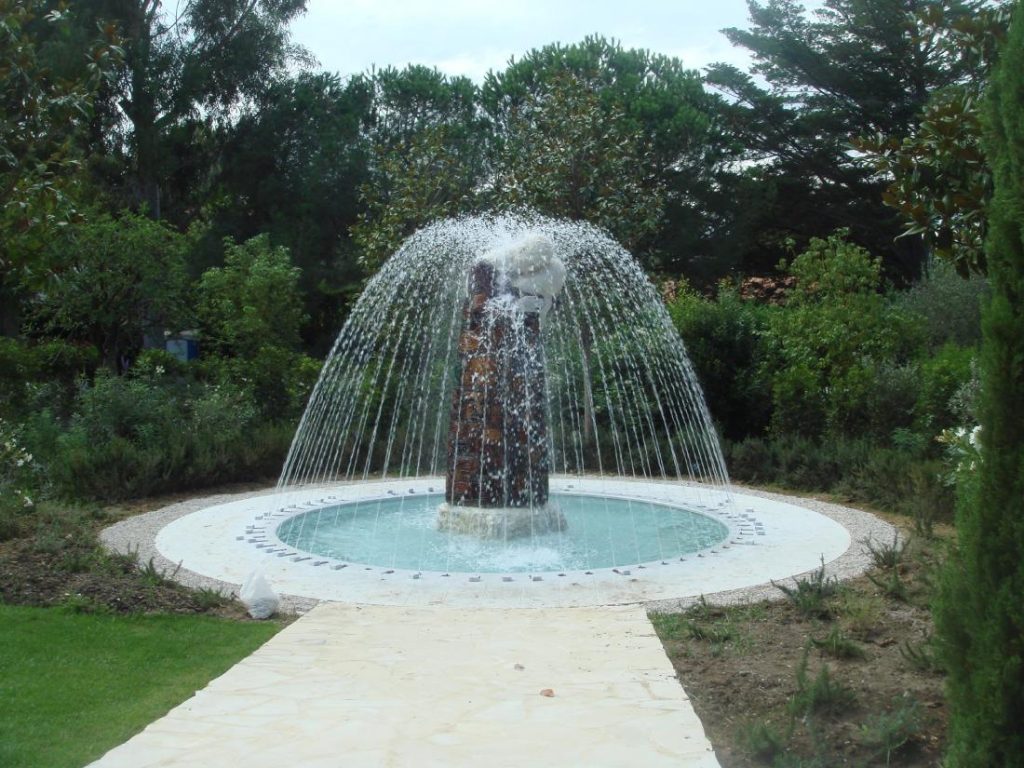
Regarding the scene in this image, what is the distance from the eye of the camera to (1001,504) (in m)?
3.08

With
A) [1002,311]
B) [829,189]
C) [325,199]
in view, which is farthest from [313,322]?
[1002,311]

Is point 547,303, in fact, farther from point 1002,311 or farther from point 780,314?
point 780,314

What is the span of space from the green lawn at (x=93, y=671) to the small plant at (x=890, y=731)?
3.20 metres

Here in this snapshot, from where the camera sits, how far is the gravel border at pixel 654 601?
22.5 ft

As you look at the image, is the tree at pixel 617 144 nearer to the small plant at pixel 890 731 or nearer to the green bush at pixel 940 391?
the green bush at pixel 940 391

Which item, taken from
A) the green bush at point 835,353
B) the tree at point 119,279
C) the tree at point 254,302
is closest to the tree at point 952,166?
the green bush at point 835,353

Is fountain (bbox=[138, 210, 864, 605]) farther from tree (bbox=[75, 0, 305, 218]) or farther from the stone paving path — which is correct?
tree (bbox=[75, 0, 305, 218])

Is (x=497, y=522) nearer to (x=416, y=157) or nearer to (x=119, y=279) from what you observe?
(x=416, y=157)

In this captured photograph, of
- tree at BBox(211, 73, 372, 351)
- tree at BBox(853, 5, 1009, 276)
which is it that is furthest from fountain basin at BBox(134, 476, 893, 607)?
tree at BBox(211, 73, 372, 351)

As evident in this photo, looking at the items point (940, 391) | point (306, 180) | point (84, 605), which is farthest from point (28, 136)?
point (306, 180)

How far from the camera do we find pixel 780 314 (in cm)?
1617

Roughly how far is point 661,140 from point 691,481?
1310 centimetres

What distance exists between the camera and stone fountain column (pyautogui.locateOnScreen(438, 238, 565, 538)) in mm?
8969

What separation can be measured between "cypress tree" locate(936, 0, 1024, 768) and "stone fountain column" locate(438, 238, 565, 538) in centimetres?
596
